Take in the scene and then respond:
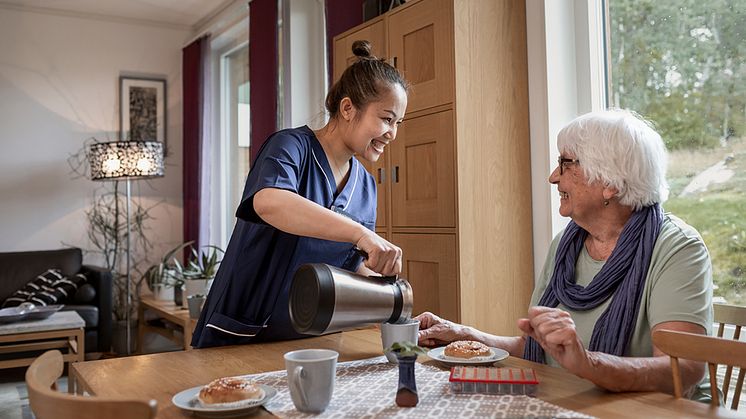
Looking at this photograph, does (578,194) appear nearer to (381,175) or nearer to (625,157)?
(625,157)

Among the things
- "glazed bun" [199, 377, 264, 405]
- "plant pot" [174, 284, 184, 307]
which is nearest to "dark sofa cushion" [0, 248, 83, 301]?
"plant pot" [174, 284, 184, 307]

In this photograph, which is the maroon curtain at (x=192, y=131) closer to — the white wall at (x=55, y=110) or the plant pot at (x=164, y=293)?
the white wall at (x=55, y=110)

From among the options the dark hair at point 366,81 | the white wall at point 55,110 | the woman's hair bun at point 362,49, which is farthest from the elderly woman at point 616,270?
the white wall at point 55,110

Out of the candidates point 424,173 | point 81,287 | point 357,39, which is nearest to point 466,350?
point 424,173

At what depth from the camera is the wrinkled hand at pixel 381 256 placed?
128cm

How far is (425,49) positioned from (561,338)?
1.72 m

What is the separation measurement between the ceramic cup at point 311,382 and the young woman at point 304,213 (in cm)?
33

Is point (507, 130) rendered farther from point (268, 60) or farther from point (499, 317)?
point (268, 60)

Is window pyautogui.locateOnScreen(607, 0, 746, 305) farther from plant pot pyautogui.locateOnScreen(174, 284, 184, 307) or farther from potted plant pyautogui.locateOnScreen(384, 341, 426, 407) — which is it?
plant pot pyautogui.locateOnScreen(174, 284, 184, 307)

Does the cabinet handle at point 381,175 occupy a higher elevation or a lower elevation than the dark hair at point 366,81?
lower

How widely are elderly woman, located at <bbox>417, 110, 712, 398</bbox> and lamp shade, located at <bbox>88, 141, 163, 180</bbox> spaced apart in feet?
12.2

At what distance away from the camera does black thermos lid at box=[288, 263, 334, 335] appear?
1145 mm

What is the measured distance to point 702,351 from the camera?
106 cm

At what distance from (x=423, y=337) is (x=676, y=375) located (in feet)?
1.84
